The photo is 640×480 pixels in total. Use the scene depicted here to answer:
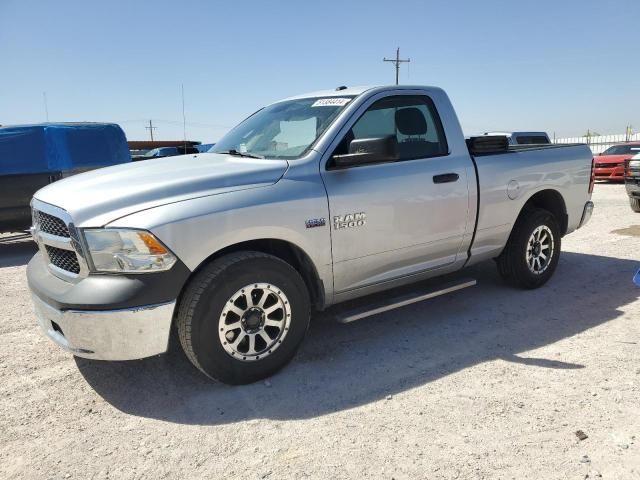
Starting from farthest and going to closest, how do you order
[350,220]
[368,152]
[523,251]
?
[523,251] → [350,220] → [368,152]

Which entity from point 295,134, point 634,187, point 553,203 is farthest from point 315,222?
point 634,187

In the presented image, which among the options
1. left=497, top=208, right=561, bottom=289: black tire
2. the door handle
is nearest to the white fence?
left=497, top=208, right=561, bottom=289: black tire

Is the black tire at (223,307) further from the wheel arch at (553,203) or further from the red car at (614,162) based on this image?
the red car at (614,162)

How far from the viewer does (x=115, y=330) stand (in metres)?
2.80

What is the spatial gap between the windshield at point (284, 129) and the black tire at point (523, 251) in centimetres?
221

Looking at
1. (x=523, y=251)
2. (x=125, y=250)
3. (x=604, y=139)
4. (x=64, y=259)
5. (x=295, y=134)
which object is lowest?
(x=523, y=251)

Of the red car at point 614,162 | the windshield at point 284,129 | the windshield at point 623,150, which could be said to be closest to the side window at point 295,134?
the windshield at point 284,129

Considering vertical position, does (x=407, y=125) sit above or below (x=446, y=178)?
above

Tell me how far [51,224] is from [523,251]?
13.3 ft

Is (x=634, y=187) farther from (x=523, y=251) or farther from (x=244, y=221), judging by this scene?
(x=244, y=221)

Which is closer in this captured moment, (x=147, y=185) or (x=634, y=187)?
(x=147, y=185)

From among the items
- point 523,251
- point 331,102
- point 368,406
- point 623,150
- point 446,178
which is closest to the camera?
point 368,406

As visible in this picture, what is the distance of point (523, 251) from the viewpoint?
15.8 feet

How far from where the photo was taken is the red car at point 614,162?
1639 centimetres
